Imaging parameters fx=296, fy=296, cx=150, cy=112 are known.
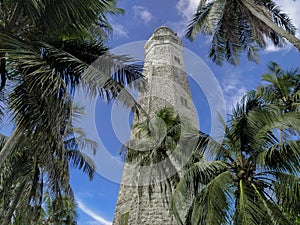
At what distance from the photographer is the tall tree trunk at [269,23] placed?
7959mm

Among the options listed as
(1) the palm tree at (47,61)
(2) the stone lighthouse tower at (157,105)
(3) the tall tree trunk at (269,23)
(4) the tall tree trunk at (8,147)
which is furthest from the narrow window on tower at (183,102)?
(4) the tall tree trunk at (8,147)

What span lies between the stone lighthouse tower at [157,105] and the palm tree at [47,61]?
3288 mm

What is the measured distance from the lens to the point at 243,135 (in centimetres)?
730

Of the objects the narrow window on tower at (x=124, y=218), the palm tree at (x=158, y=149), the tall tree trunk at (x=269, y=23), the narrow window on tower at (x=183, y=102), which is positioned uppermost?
the narrow window on tower at (x=183, y=102)

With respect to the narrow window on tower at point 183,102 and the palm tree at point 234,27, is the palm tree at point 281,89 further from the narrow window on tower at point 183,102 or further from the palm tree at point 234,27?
the narrow window on tower at point 183,102

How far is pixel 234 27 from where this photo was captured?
12.4 meters

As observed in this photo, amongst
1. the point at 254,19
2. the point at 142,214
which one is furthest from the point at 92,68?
the point at 142,214

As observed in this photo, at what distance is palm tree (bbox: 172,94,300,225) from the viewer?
5961 millimetres

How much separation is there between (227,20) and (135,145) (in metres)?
6.34

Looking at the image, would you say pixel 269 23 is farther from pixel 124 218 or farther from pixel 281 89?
pixel 124 218

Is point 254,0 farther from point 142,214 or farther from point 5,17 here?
point 142,214

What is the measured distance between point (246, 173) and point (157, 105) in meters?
11.5

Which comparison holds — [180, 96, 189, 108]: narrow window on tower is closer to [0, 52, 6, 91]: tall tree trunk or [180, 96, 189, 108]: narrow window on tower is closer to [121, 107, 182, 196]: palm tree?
[121, 107, 182, 196]: palm tree

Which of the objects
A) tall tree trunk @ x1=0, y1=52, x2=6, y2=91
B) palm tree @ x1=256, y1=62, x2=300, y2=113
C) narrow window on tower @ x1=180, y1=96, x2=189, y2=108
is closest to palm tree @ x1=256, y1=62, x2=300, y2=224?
palm tree @ x1=256, y1=62, x2=300, y2=113
